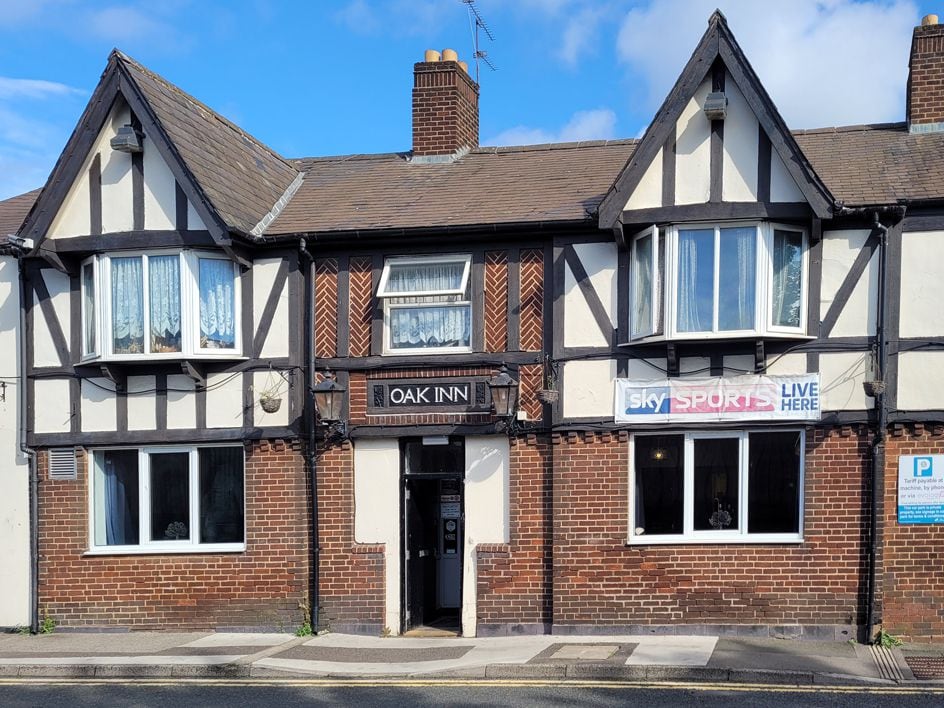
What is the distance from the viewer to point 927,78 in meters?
15.5

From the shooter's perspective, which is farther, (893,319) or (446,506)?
(446,506)

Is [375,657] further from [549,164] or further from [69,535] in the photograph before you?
[549,164]

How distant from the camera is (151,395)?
15055 millimetres

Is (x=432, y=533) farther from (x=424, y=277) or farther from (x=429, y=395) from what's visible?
(x=424, y=277)

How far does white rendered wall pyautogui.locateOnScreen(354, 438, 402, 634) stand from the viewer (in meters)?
14.6

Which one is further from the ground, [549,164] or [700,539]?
[549,164]

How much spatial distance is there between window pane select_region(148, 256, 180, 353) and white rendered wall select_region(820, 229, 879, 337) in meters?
8.22

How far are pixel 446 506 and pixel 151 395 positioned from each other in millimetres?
4351

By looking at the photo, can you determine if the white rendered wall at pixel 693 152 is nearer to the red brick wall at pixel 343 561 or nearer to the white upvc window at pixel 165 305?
the red brick wall at pixel 343 561

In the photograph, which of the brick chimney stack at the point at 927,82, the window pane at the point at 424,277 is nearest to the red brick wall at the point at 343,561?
the window pane at the point at 424,277

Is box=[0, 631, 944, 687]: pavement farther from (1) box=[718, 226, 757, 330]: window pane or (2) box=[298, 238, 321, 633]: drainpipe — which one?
(1) box=[718, 226, 757, 330]: window pane

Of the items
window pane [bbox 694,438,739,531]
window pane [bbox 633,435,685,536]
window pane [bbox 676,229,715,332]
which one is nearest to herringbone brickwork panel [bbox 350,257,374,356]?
window pane [bbox 633,435,685,536]

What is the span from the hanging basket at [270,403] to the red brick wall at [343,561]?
0.85 meters

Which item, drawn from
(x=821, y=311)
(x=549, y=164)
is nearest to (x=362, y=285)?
(x=549, y=164)
